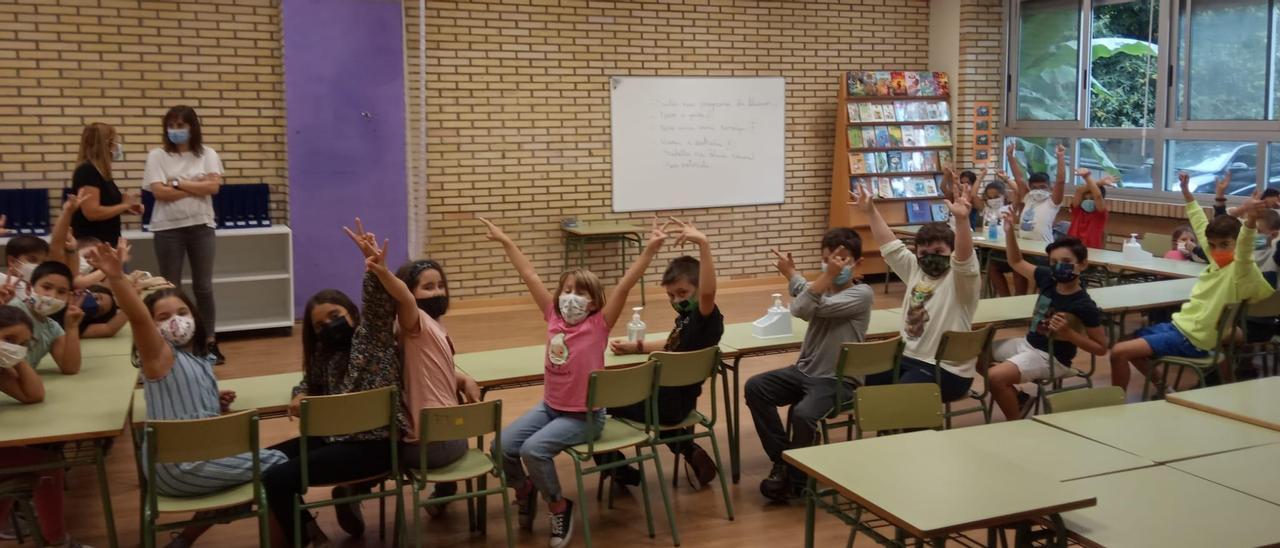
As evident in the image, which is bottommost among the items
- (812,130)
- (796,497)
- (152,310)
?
(796,497)

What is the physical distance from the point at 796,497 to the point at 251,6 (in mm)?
6653

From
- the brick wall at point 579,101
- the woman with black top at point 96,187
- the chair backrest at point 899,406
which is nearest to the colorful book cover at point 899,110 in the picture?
the brick wall at point 579,101

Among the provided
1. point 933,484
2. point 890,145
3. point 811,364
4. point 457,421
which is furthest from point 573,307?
point 890,145

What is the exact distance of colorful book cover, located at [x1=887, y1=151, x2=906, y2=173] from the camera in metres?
11.9

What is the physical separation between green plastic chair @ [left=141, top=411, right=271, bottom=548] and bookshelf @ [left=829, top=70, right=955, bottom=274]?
8601 millimetres

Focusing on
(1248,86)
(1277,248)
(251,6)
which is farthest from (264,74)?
(1248,86)

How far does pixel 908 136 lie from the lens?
1201 centimetres

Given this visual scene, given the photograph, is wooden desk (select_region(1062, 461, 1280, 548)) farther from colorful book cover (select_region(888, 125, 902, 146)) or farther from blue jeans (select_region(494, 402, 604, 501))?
colorful book cover (select_region(888, 125, 902, 146))

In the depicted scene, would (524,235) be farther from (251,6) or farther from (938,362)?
(938,362)

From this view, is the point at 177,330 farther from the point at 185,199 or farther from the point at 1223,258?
the point at 1223,258

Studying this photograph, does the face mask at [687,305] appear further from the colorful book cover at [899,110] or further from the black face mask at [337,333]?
the colorful book cover at [899,110]

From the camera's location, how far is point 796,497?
5.34 metres

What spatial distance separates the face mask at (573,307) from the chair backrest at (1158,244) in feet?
20.9

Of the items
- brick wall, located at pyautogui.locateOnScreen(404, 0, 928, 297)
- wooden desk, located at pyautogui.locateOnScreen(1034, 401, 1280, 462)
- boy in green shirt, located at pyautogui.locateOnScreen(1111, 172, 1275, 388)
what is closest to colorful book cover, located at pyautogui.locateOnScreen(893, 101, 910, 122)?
brick wall, located at pyautogui.locateOnScreen(404, 0, 928, 297)
